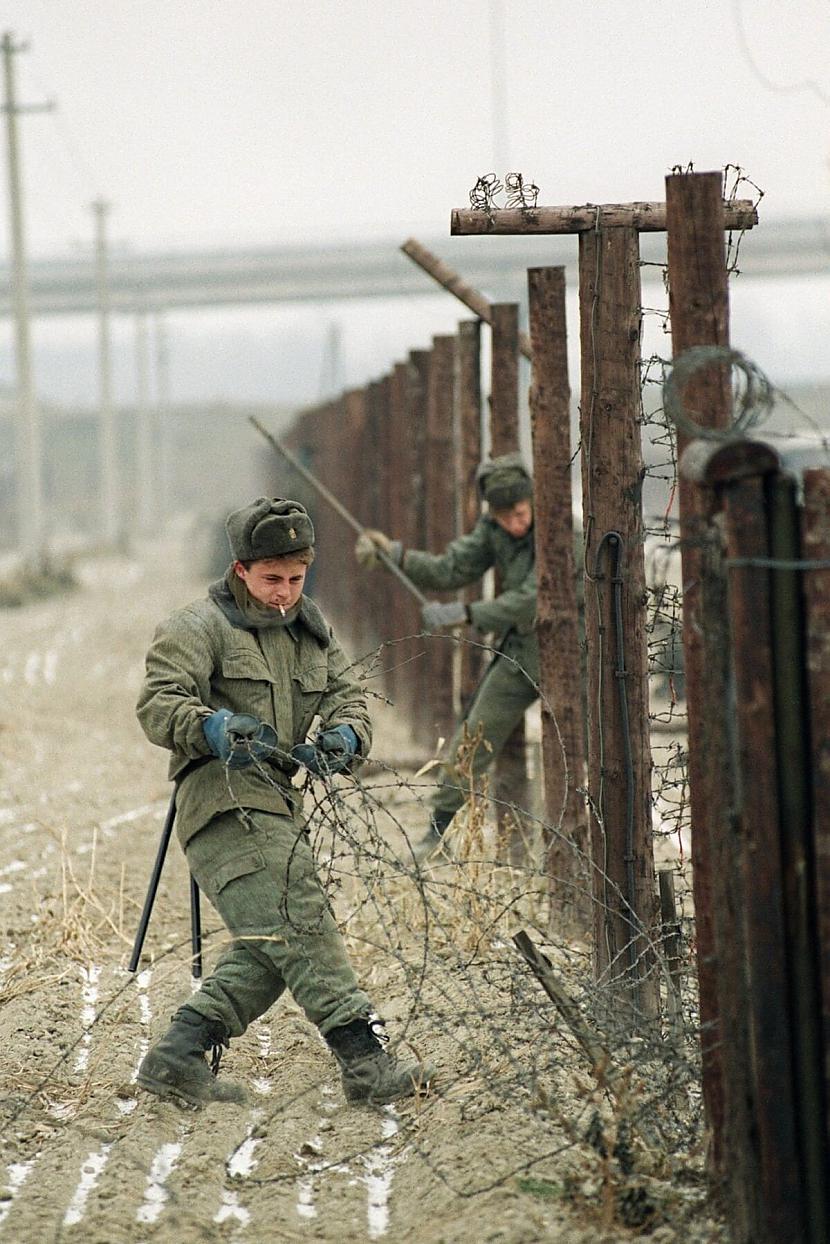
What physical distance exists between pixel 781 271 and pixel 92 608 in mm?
29835

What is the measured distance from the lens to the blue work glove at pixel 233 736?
486 cm

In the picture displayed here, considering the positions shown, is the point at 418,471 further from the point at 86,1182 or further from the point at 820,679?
the point at 820,679

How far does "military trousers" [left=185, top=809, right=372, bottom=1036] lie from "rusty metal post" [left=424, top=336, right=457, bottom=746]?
19.0 feet

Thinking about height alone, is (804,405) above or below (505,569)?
above

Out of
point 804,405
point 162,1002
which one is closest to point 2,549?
point 804,405

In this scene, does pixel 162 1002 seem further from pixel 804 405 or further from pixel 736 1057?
pixel 804 405

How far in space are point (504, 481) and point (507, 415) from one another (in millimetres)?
669

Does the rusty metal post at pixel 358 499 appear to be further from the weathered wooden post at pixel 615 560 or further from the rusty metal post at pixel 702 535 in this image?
the rusty metal post at pixel 702 535

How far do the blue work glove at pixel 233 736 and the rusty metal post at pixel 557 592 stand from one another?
193 centimetres

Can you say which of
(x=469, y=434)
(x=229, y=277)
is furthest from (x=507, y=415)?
(x=229, y=277)

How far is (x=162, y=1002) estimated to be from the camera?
614 cm

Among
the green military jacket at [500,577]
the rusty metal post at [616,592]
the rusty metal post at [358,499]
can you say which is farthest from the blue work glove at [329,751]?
the rusty metal post at [358,499]

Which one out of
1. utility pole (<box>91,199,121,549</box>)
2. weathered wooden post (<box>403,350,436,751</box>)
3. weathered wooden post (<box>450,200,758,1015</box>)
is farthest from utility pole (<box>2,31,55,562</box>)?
weathered wooden post (<box>450,200,758,1015</box>)

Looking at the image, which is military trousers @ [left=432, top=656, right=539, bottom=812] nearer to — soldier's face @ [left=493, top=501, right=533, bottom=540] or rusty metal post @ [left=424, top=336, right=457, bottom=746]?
soldier's face @ [left=493, top=501, right=533, bottom=540]
